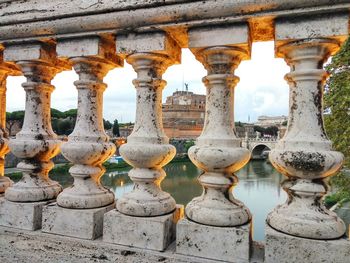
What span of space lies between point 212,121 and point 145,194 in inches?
19.6

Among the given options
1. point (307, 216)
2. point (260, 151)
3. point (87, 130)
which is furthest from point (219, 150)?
point (260, 151)

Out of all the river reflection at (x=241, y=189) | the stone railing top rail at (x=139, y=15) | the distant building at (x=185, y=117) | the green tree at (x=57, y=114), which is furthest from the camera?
the distant building at (x=185, y=117)

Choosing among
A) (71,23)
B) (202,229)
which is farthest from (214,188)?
(71,23)

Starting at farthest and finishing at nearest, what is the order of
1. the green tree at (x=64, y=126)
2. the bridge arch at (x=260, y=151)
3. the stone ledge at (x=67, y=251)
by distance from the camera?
the bridge arch at (x=260, y=151), the green tree at (x=64, y=126), the stone ledge at (x=67, y=251)

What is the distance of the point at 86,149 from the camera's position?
5.10 feet

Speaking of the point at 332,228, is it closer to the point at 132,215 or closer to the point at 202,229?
the point at 202,229

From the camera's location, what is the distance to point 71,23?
154 centimetres

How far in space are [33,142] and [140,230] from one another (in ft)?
2.66

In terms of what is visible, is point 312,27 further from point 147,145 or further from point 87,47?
point 87,47

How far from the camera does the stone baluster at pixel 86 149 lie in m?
1.56

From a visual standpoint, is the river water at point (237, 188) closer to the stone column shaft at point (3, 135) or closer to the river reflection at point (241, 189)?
the river reflection at point (241, 189)

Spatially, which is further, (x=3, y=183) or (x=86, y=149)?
(x=3, y=183)

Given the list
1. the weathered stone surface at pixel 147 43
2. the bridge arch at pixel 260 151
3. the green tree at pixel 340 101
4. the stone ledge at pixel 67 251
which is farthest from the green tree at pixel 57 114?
the weathered stone surface at pixel 147 43

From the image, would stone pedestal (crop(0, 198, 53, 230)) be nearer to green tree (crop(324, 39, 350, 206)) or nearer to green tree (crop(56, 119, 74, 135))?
green tree (crop(324, 39, 350, 206))
